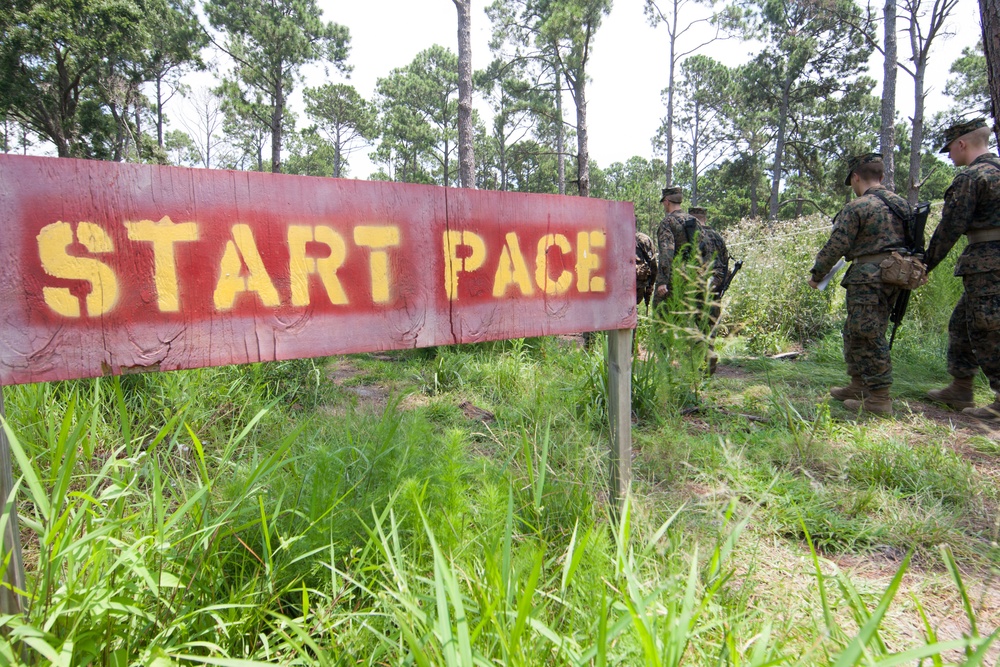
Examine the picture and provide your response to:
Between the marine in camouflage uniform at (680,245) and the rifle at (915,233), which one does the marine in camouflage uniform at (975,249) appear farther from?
the marine in camouflage uniform at (680,245)

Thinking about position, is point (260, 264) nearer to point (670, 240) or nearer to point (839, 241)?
point (839, 241)

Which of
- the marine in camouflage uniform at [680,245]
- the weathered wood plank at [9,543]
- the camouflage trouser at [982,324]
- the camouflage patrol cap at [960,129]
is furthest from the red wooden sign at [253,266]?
the marine in camouflage uniform at [680,245]

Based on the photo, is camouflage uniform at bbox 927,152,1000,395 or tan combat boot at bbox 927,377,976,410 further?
tan combat boot at bbox 927,377,976,410

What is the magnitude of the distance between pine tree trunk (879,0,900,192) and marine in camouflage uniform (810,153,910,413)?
7.07 m

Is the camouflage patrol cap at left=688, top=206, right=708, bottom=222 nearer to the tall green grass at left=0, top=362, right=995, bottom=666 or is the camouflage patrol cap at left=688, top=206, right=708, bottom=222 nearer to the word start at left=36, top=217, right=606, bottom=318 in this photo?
the tall green grass at left=0, top=362, right=995, bottom=666

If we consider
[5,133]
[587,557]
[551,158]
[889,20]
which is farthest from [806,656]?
[551,158]

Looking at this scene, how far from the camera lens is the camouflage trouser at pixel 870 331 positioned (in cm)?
325

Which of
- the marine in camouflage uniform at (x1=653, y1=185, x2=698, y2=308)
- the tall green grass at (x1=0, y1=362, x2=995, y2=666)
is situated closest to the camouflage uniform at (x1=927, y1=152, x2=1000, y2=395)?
the marine in camouflage uniform at (x1=653, y1=185, x2=698, y2=308)

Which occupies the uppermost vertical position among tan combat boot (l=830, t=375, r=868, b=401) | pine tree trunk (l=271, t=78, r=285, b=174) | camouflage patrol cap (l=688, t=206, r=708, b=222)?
pine tree trunk (l=271, t=78, r=285, b=174)

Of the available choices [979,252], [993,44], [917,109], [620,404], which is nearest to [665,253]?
[979,252]

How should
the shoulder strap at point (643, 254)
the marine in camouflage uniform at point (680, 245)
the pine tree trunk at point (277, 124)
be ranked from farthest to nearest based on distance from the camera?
the pine tree trunk at point (277, 124) → the shoulder strap at point (643, 254) → the marine in camouflage uniform at point (680, 245)

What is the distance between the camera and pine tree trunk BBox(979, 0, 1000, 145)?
117 inches

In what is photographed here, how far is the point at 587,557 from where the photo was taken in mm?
1336

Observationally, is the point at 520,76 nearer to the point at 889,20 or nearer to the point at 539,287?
the point at 889,20
